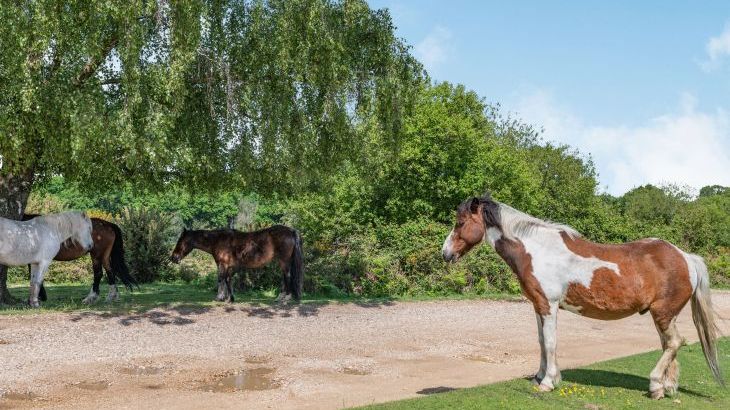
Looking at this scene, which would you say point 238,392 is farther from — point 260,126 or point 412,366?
point 260,126

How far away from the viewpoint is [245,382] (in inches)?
314

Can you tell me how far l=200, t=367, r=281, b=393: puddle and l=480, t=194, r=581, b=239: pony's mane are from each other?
3.45m

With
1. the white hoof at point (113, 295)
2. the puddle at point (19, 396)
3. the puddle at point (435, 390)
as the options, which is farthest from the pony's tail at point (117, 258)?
the puddle at point (435, 390)

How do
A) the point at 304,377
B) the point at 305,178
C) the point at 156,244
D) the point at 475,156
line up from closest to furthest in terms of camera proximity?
the point at 304,377 < the point at 305,178 < the point at 156,244 < the point at 475,156

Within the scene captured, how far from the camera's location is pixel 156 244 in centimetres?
2139

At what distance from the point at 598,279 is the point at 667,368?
130cm

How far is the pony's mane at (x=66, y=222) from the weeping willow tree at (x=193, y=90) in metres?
0.94

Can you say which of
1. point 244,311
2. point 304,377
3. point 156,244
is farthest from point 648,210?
point 304,377

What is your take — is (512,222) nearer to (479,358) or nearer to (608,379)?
(608,379)

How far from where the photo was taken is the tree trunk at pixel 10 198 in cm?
1313

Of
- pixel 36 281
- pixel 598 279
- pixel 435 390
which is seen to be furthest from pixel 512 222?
pixel 36 281

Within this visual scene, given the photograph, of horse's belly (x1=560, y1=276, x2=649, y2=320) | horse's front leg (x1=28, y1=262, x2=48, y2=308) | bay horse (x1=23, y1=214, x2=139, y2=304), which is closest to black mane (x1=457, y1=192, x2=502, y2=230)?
horse's belly (x1=560, y1=276, x2=649, y2=320)

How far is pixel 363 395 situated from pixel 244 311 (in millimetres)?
6132

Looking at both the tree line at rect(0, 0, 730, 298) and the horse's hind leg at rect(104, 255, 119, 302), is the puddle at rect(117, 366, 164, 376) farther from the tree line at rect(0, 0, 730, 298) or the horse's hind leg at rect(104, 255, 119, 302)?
the horse's hind leg at rect(104, 255, 119, 302)
